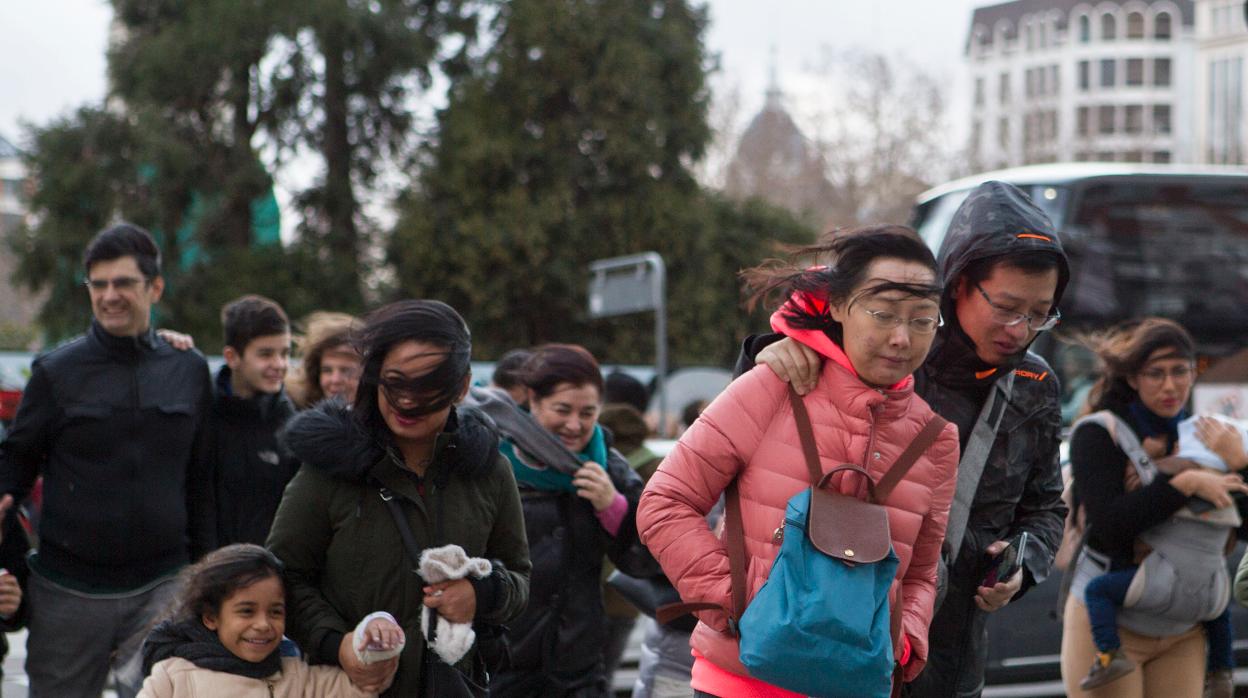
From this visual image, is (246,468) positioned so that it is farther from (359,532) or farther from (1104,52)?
(1104,52)

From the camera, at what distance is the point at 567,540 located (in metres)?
4.77

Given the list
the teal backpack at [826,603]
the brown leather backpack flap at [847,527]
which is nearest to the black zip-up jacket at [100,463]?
the teal backpack at [826,603]

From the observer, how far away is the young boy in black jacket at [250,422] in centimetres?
539

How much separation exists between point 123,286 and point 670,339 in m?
22.8

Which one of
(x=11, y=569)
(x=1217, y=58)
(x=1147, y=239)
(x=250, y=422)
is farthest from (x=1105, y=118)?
(x=11, y=569)

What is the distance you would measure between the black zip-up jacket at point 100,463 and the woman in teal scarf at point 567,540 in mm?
1159

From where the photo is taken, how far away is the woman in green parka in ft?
11.0

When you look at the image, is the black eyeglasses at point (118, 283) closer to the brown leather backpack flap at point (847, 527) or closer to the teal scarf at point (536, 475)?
the teal scarf at point (536, 475)

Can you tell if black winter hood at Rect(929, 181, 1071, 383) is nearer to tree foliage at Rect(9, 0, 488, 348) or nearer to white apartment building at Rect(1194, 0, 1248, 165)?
tree foliage at Rect(9, 0, 488, 348)

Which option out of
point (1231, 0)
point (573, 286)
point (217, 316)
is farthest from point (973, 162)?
point (1231, 0)

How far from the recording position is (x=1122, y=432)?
16.0 feet

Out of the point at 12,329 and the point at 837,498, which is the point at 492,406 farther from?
the point at 12,329

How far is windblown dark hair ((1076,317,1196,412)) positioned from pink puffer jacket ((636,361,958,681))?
220 cm

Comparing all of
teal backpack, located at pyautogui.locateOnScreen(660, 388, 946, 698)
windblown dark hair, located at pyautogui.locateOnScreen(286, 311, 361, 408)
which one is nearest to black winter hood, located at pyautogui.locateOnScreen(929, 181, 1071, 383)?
teal backpack, located at pyautogui.locateOnScreen(660, 388, 946, 698)
